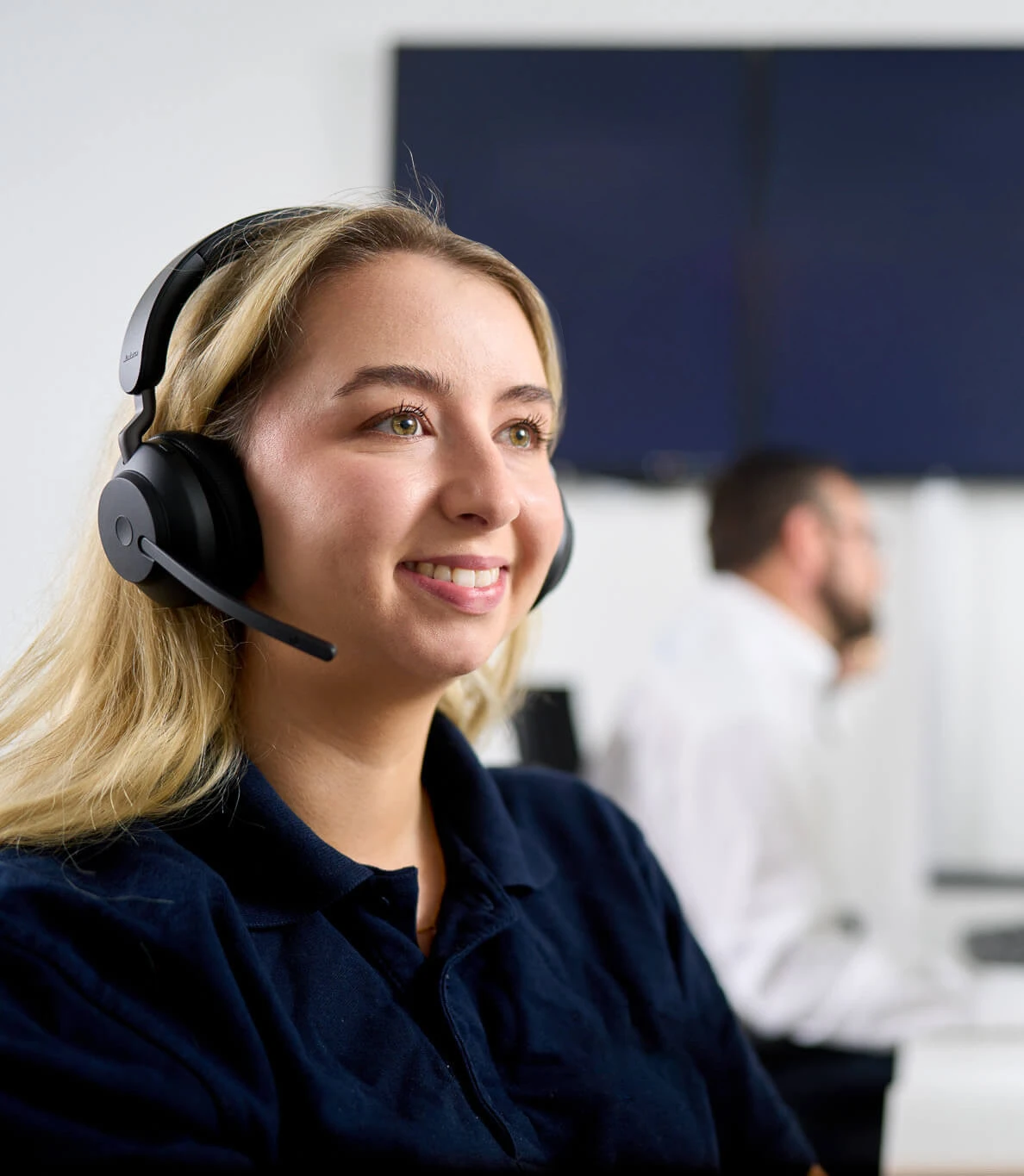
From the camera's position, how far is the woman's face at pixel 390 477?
77 centimetres

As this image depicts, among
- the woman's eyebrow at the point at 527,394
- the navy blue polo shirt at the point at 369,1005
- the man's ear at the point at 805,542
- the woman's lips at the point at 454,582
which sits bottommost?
the navy blue polo shirt at the point at 369,1005

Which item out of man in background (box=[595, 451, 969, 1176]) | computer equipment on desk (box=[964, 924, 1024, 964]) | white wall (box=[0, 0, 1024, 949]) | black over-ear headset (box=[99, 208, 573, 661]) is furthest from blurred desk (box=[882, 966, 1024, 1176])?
black over-ear headset (box=[99, 208, 573, 661])

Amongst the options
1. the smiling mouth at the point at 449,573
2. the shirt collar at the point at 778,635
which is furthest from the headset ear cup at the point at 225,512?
the shirt collar at the point at 778,635

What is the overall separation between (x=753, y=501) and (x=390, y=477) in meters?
1.65

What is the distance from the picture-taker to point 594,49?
239 cm

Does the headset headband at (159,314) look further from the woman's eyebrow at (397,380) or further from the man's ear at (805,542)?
the man's ear at (805,542)

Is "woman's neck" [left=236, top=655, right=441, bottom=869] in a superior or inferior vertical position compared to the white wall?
inferior

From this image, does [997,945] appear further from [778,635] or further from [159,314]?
[159,314]

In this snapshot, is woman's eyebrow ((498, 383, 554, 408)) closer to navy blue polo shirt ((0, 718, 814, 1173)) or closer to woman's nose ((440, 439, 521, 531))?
woman's nose ((440, 439, 521, 531))

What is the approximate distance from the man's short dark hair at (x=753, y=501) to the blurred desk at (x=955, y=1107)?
36.5 inches

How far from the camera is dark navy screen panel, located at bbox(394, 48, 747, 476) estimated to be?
2387mm

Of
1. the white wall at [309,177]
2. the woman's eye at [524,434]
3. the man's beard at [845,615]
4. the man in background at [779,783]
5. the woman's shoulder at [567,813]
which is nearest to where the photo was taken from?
the woman's eye at [524,434]

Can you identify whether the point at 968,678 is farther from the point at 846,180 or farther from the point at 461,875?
the point at 461,875

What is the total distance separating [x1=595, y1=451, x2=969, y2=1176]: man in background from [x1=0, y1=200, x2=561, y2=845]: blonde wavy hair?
1.10m
